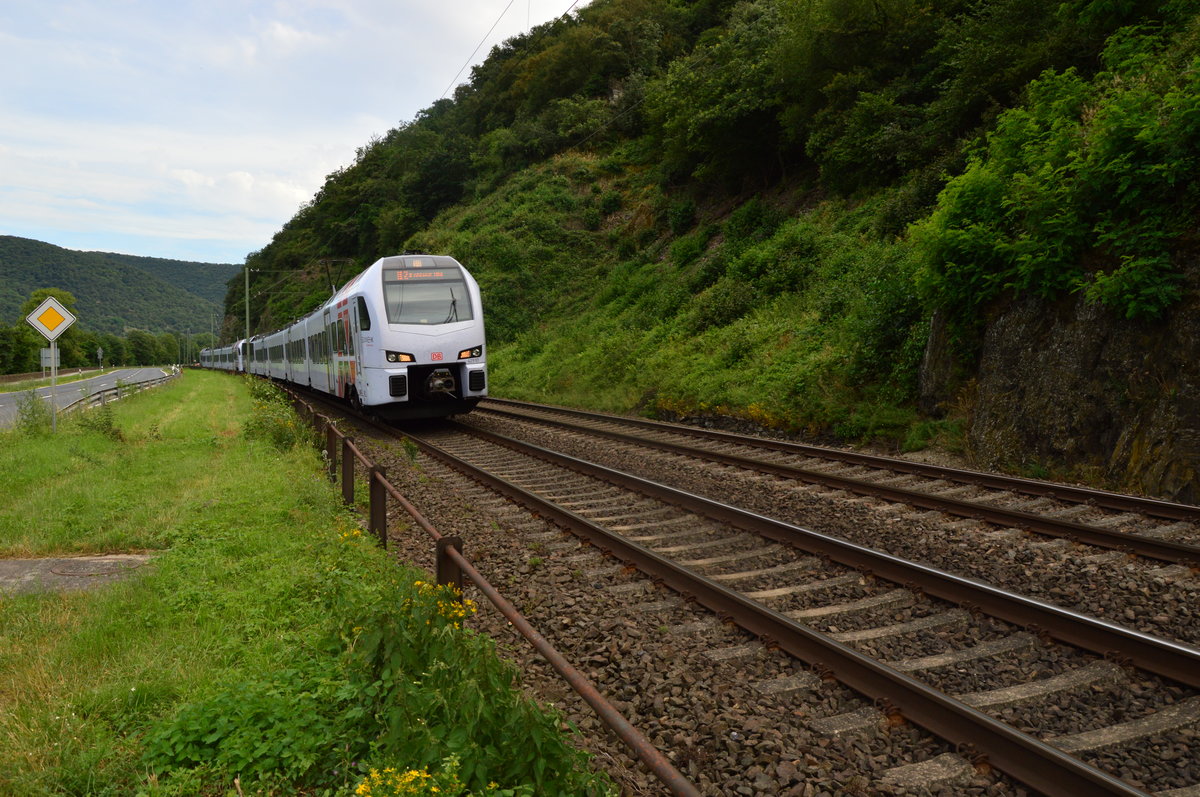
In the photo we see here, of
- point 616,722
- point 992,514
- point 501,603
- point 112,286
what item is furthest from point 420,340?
point 112,286

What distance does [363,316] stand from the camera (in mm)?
14094

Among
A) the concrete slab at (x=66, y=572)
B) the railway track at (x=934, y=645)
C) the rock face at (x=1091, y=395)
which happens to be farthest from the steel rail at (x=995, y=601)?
the concrete slab at (x=66, y=572)

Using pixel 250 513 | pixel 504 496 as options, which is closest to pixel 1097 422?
pixel 504 496

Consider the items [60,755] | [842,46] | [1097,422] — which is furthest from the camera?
[842,46]

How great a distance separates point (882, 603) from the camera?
4.97 meters

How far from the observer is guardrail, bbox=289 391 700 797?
1954 mm

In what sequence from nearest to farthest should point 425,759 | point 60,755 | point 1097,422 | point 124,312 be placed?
point 425,759, point 60,755, point 1097,422, point 124,312

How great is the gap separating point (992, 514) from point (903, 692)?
3940 mm

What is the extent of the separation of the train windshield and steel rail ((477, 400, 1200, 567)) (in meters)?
5.92

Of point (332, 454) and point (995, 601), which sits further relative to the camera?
point (332, 454)

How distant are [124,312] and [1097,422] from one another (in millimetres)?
189921

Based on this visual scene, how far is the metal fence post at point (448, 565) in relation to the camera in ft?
12.9

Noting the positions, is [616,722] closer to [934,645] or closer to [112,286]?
[934,645]

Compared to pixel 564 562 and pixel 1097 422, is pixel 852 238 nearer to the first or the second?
pixel 1097 422
